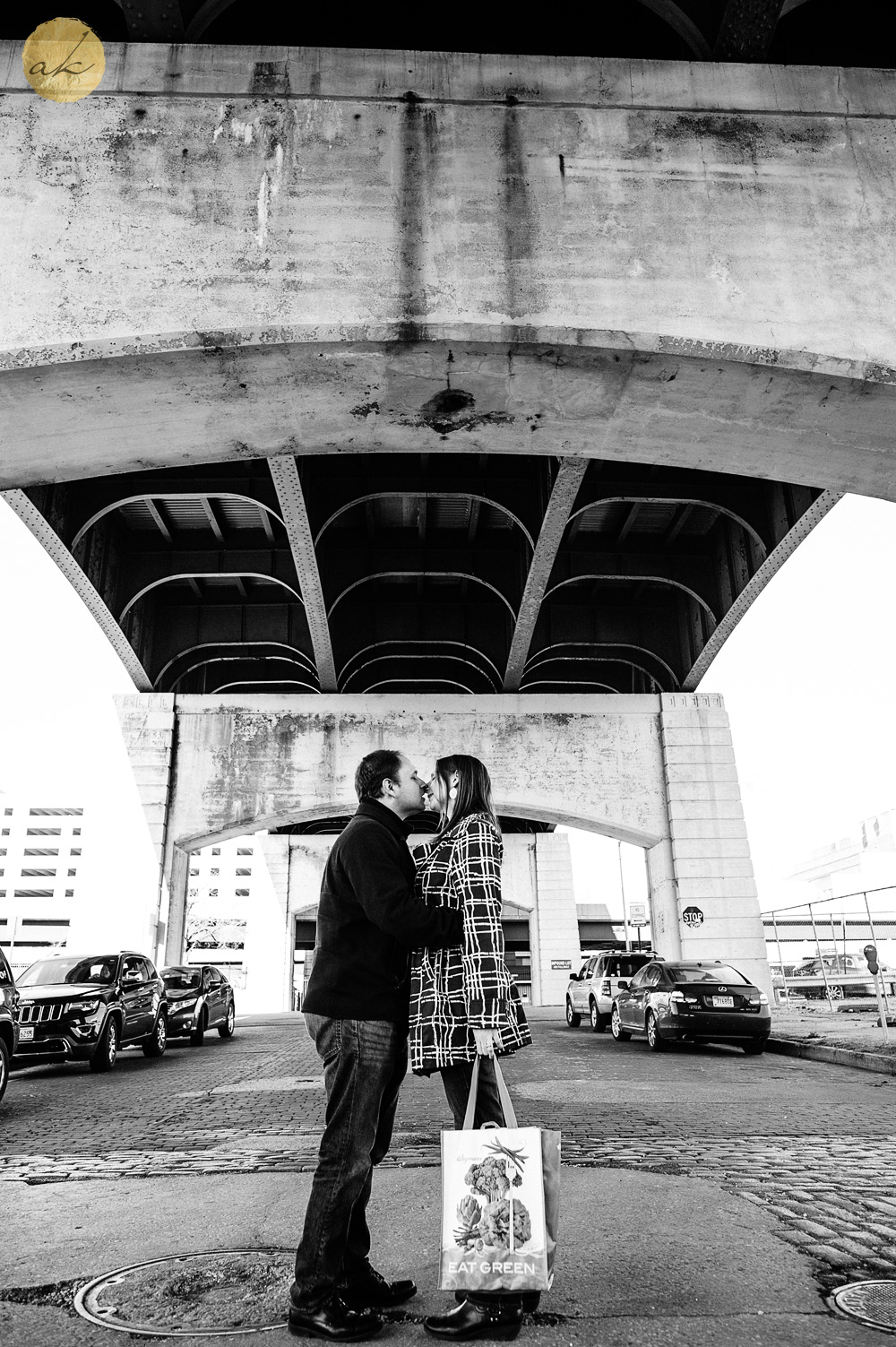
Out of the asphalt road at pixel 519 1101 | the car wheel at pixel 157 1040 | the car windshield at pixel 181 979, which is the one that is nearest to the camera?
the asphalt road at pixel 519 1101

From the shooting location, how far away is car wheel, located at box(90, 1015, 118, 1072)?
11.9m

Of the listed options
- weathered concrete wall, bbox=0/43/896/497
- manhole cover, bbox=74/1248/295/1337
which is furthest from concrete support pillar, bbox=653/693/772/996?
manhole cover, bbox=74/1248/295/1337

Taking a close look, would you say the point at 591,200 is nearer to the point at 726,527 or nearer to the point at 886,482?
the point at 886,482

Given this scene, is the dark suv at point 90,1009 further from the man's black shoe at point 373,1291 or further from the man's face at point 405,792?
the man's face at point 405,792

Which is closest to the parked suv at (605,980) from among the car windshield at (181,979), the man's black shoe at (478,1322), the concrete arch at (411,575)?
the concrete arch at (411,575)

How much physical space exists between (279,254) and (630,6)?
372cm

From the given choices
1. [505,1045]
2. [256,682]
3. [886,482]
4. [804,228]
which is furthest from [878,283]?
[256,682]

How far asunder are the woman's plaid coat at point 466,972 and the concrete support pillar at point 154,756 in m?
17.2

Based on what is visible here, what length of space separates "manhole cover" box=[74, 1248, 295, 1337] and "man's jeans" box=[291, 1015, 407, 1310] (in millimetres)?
201

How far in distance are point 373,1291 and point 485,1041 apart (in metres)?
0.82

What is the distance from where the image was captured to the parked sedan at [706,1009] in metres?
13.3

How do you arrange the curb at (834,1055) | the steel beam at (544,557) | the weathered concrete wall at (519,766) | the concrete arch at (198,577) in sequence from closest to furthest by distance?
the curb at (834,1055) → the steel beam at (544,557) → the concrete arch at (198,577) → the weathered concrete wall at (519,766)

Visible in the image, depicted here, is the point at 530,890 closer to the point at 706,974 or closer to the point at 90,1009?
the point at 706,974

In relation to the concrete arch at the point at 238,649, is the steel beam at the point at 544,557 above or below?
below
